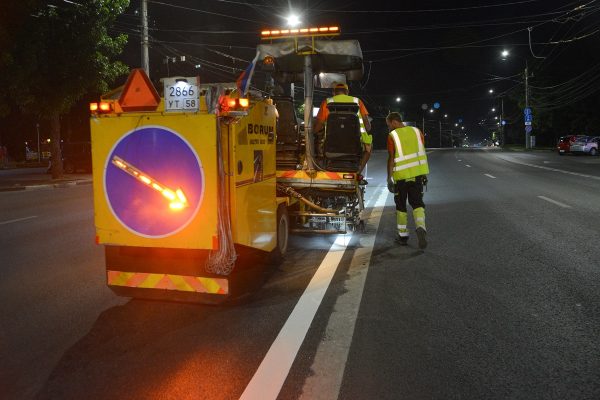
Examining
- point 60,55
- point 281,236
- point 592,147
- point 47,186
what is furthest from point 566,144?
point 281,236

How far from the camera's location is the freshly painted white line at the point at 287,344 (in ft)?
11.8

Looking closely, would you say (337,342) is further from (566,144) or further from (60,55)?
(566,144)

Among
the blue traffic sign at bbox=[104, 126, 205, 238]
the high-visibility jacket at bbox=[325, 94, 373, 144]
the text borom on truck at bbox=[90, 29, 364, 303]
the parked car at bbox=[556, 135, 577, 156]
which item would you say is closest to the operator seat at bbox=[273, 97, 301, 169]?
the high-visibility jacket at bbox=[325, 94, 373, 144]

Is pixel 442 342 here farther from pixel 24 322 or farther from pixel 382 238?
pixel 382 238

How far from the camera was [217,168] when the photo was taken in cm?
478

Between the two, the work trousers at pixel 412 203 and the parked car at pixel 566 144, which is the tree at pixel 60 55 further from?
the parked car at pixel 566 144

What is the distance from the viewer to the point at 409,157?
26.5 ft

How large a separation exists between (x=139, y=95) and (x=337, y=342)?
8.93ft

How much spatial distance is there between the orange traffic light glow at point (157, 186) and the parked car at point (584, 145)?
136 ft

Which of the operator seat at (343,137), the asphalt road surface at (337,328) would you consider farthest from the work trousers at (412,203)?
the operator seat at (343,137)

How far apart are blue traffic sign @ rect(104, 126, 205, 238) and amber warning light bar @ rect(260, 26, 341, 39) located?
11.5 ft

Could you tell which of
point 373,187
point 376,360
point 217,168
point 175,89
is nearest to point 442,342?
point 376,360

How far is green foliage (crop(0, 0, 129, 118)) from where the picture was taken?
62.1 feet

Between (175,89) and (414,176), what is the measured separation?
14.1ft
